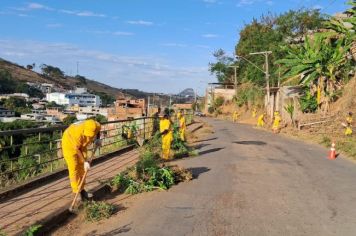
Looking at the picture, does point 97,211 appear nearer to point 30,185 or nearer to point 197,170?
point 30,185

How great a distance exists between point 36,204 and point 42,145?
492 inches

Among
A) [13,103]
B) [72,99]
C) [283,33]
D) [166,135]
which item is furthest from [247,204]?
[72,99]

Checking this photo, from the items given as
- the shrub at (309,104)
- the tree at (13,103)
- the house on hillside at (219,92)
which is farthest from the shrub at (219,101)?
the shrub at (309,104)

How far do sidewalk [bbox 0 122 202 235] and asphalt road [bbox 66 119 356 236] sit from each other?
38.0 inches

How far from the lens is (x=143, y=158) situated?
11.5 metres

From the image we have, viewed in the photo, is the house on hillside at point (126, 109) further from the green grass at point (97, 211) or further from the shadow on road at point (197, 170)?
the green grass at point (97, 211)

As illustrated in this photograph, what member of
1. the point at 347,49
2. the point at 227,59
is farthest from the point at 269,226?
the point at 227,59

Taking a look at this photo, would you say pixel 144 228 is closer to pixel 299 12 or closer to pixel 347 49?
pixel 347 49

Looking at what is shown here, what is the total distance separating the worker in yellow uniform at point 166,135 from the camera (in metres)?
15.6

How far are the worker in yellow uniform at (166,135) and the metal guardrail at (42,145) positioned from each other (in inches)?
70.6

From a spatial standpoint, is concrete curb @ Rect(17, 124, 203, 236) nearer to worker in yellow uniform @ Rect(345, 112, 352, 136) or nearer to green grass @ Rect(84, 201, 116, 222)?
green grass @ Rect(84, 201, 116, 222)

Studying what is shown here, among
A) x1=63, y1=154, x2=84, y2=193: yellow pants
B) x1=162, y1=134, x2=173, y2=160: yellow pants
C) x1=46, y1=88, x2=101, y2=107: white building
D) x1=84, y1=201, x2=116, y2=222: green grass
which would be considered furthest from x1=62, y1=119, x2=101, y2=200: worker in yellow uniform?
x1=46, y1=88, x2=101, y2=107: white building

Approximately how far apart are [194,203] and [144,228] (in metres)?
2.02

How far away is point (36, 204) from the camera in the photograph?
845cm
